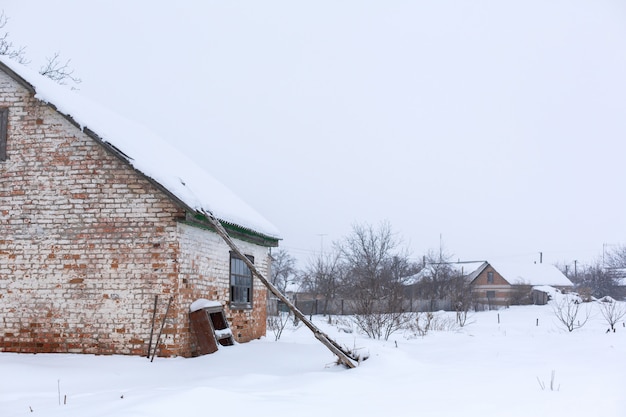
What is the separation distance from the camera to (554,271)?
68312mm

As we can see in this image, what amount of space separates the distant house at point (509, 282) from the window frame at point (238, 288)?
4424 centimetres

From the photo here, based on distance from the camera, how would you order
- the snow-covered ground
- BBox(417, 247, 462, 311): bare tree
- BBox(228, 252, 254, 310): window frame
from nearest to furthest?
the snow-covered ground, BBox(228, 252, 254, 310): window frame, BBox(417, 247, 462, 311): bare tree

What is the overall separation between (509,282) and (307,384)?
56.4 meters

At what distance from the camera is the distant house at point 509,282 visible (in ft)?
185

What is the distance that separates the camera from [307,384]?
8047 mm

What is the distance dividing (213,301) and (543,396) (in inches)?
256

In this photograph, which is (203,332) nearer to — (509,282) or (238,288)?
(238,288)

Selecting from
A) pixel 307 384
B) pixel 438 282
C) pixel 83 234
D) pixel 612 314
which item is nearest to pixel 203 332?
pixel 83 234

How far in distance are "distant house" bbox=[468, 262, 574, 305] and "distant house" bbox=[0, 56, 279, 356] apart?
160ft

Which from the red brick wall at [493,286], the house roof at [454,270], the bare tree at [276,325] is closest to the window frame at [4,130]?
the bare tree at [276,325]

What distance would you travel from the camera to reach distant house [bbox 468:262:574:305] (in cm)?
5633

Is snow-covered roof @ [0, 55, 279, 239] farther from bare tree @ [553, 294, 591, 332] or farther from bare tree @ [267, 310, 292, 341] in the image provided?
bare tree @ [553, 294, 591, 332]

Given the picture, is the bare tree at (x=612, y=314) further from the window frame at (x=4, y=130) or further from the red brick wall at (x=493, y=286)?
the red brick wall at (x=493, y=286)

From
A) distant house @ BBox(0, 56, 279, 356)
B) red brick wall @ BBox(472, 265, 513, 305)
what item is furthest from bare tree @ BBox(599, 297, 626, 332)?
red brick wall @ BBox(472, 265, 513, 305)
